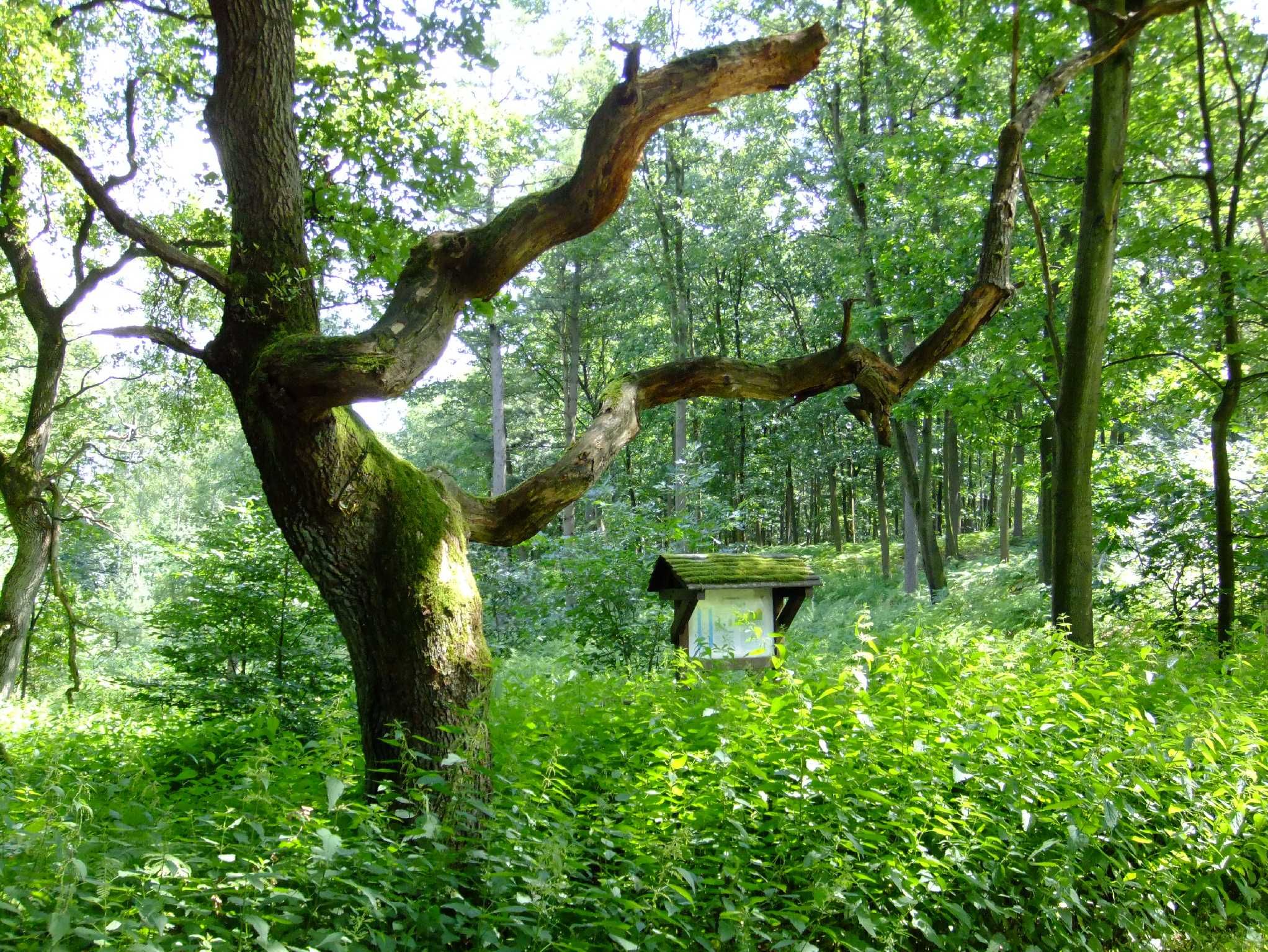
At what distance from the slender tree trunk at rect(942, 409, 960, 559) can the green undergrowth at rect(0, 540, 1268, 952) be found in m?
14.5

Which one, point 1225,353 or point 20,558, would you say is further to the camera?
point 20,558

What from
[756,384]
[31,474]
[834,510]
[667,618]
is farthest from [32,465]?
[834,510]

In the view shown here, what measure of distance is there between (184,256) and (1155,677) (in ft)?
18.2

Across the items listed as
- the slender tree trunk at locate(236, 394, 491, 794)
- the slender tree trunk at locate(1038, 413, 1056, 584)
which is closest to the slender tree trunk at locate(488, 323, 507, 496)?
the slender tree trunk at locate(1038, 413, 1056, 584)

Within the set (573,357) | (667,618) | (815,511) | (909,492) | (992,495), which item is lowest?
(667,618)

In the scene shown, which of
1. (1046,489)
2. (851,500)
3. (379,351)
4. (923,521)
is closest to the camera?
(379,351)

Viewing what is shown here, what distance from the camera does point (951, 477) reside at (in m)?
19.8

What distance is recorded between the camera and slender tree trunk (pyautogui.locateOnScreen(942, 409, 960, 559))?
19.3 m

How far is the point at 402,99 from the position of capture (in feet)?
21.4

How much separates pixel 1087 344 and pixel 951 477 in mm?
13547

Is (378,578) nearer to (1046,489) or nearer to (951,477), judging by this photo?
(1046,489)

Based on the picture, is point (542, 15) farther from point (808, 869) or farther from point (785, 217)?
point (808, 869)

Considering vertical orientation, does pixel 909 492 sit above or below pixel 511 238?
below

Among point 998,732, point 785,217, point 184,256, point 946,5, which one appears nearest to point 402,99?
point 184,256
